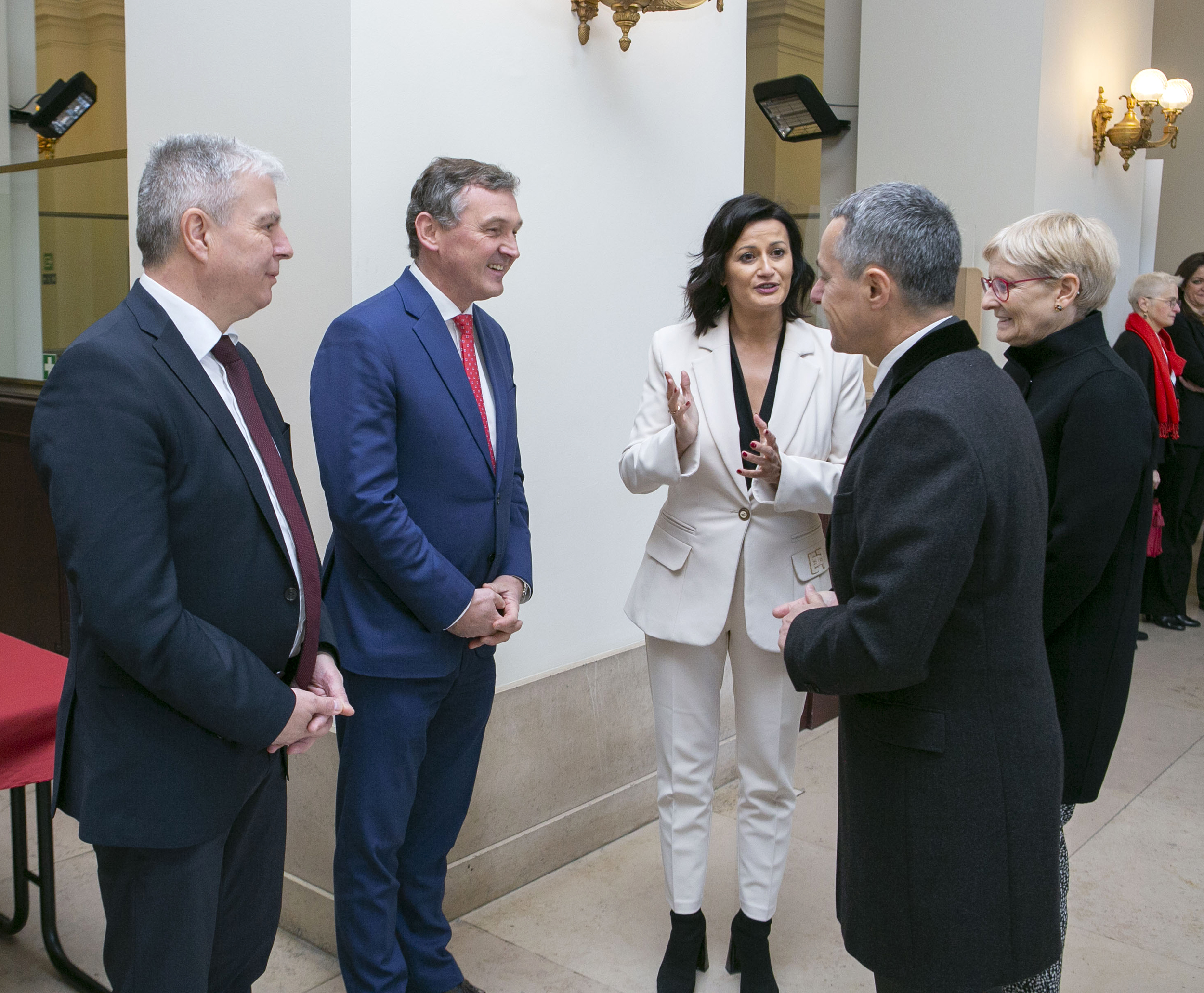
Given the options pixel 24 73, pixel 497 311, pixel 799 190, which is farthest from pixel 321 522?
pixel 24 73

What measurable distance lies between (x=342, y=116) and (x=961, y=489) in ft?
5.44

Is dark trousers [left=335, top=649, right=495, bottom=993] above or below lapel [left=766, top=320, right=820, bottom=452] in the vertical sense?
below

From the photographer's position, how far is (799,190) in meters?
6.25

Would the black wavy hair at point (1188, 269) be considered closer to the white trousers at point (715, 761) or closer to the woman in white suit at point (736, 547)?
the woman in white suit at point (736, 547)

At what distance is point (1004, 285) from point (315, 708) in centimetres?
158

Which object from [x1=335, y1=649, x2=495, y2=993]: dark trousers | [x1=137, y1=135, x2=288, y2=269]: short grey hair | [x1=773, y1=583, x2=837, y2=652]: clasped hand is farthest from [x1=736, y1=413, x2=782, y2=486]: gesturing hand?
[x1=137, y1=135, x2=288, y2=269]: short grey hair

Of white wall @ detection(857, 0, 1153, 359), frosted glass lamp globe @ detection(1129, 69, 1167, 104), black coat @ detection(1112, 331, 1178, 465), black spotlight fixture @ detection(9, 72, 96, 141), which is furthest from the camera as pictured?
frosted glass lamp globe @ detection(1129, 69, 1167, 104)

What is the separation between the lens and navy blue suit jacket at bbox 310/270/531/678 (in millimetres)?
2148

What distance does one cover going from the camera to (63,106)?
203 inches

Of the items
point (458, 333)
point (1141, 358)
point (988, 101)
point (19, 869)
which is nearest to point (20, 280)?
point (19, 869)

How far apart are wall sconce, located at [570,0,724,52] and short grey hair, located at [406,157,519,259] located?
2.84 feet

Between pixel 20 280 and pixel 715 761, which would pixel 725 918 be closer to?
pixel 715 761

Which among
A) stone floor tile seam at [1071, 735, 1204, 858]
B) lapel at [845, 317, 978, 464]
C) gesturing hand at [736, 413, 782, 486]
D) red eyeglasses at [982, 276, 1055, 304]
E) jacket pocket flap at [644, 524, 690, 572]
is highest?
red eyeglasses at [982, 276, 1055, 304]

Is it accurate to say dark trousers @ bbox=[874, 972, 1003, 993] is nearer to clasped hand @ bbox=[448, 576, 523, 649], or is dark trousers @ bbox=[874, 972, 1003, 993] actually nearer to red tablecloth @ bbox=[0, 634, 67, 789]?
clasped hand @ bbox=[448, 576, 523, 649]
